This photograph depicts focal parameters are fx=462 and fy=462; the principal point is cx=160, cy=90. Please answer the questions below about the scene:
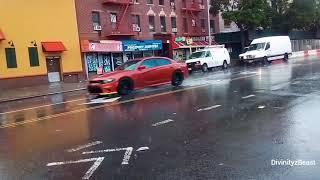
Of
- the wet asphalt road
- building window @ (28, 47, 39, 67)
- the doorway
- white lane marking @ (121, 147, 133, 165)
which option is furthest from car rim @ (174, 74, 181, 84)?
the doorway

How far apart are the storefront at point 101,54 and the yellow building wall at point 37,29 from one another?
0.82 m

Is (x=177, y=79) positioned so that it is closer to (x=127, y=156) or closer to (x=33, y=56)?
(x=127, y=156)

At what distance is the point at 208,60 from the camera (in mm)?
36094

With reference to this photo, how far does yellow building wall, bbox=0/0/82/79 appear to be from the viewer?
31219 millimetres

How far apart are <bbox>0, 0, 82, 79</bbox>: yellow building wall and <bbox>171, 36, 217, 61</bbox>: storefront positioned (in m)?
12.0

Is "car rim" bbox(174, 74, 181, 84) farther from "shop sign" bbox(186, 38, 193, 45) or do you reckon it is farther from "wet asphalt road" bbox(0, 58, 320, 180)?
"shop sign" bbox(186, 38, 193, 45)

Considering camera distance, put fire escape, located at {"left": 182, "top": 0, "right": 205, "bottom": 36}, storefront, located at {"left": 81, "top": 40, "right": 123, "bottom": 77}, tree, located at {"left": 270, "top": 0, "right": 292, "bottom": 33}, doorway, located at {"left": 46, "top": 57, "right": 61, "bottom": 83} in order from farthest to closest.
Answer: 1. tree, located at {"left": 270, "top": 0, "right": 292, "bottom": 33}
2. fire escape, located at {"left": 182, "top": 0, "right": 205, "bottom": 36}
3. storefront, located at {"left": 81, "top": 40, "right": 123, "bottom": 77}
4. doorway, located at {"left": 46, "top": 57, "right": 61, "bottom": 83}

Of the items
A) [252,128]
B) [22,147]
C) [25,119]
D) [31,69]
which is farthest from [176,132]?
[31,69]

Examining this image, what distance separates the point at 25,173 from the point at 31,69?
2725 centimetres

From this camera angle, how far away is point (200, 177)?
5.93 meters

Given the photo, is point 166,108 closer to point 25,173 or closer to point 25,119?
point 25,119

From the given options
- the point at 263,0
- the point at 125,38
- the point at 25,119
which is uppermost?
the point at 263,0

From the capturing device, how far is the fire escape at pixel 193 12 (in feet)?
156

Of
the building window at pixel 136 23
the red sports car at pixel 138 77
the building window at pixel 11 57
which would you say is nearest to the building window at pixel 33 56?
the building window at pixel 11 57
